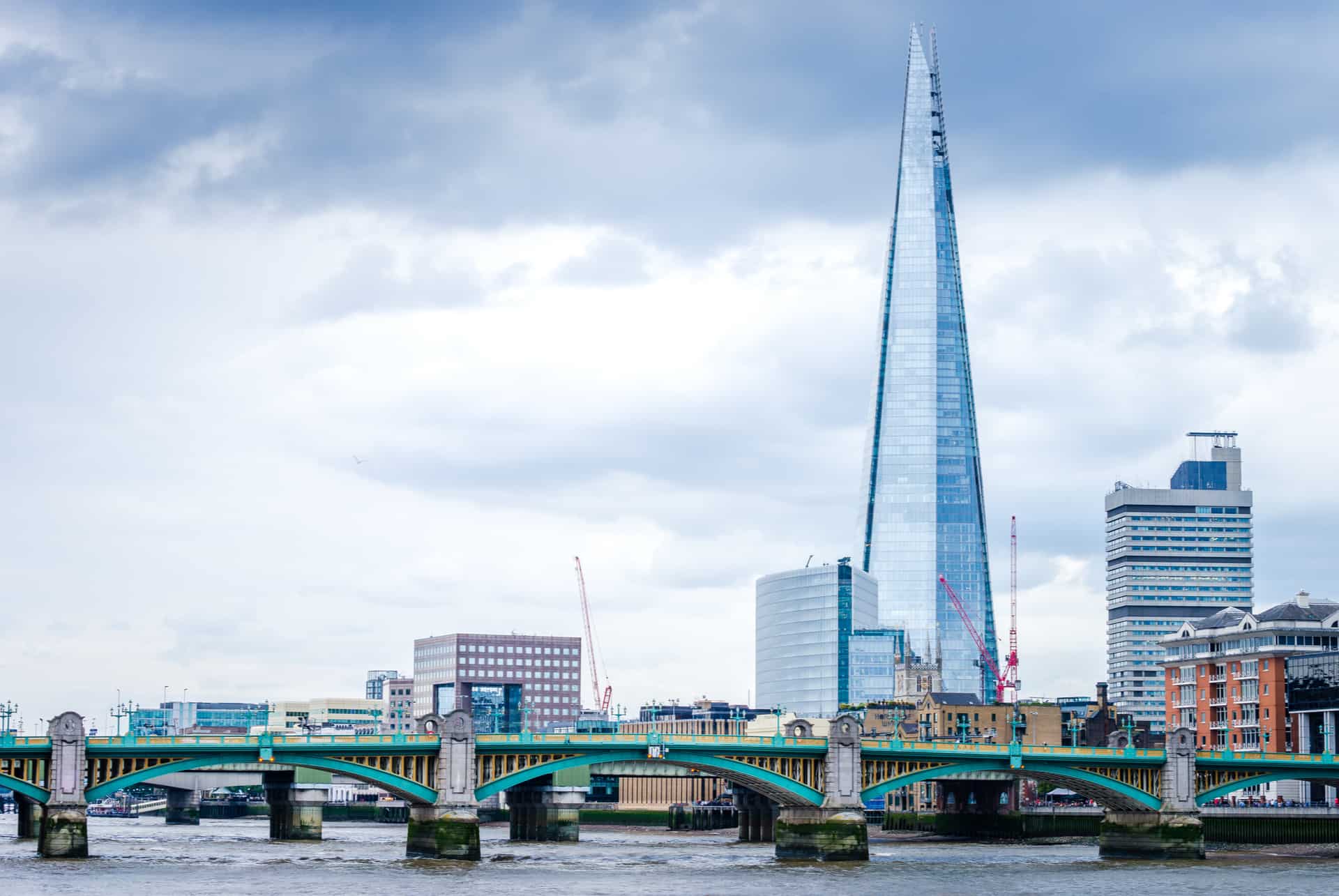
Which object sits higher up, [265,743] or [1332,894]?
[265,743]

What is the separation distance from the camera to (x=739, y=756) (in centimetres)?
13812

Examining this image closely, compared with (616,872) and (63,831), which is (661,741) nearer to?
(616,872)

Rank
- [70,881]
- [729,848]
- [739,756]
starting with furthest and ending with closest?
1. [729,848]
2. [739,756]
3. [70,881]

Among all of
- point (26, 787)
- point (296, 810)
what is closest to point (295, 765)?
point (26, 787)

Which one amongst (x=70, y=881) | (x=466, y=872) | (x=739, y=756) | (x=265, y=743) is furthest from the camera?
(x=739, y=756)

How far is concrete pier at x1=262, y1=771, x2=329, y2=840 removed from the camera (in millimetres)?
171875

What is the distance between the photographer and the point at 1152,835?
148500 millimetres

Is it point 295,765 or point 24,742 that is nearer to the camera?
point 24,742

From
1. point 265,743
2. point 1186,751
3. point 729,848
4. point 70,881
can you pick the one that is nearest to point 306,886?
point 70,881

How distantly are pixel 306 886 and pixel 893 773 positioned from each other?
163ft

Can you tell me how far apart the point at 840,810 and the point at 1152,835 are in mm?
27122

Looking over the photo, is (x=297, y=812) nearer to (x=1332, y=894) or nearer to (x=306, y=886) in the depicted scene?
(x=306, y=886)

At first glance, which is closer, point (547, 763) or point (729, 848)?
point (547, 763)

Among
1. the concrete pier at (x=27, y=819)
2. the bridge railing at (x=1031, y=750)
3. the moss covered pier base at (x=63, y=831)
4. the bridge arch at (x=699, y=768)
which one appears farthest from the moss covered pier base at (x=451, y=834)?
the concrete pier at (x=27, y=819)
